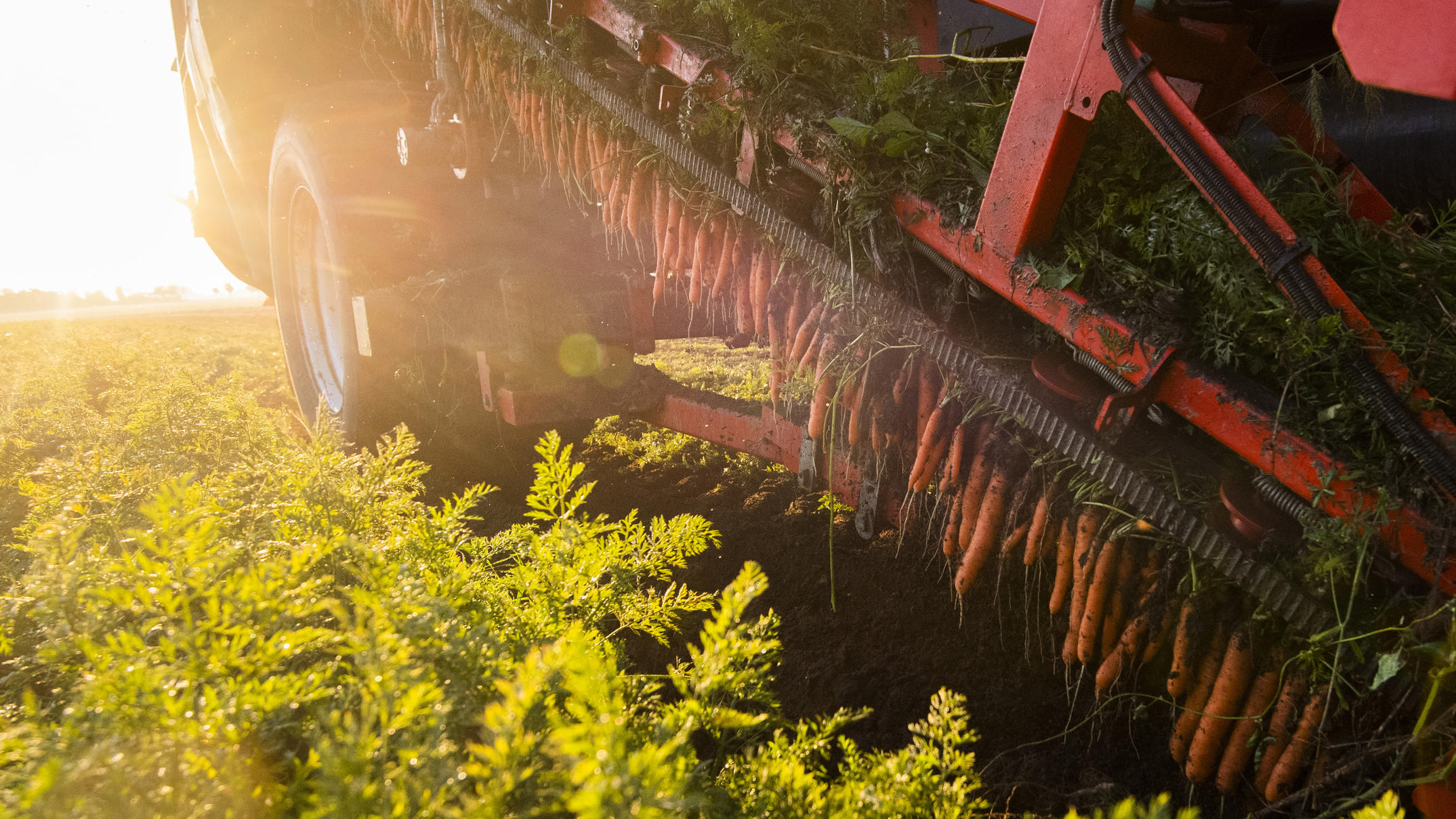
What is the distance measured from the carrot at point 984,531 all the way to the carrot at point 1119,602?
0.33 meters

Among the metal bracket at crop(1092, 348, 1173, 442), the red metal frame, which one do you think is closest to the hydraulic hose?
the red metal frame

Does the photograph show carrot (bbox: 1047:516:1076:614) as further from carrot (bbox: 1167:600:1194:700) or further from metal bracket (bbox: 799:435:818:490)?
metal bracket (bbox: 799:435:818:490)

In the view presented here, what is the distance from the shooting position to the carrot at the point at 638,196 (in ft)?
9.50

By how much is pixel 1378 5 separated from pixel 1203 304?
63cm

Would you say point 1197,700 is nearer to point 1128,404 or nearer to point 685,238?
point 1128,404

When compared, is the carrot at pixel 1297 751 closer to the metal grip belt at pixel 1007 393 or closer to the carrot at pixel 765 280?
the metal grip belt at pixel 1007 393

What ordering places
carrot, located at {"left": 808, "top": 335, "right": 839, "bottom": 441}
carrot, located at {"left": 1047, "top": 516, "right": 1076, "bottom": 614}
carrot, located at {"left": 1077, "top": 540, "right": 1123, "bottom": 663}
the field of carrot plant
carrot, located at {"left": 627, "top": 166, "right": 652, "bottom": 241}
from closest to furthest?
the field of carrot plant → carrot, located at {"left": 1077, "top": 540, "right": 1123, "bottom": 663} → carrot, located at {"left": 1047, "top": 516, "right": 1076, "bottom": 614} → carrot, located at {"left": 808, "top": 335, "right": 839, "bottom": 441} → carrot, located at {"left": 627, "top": 166, "right": 652, "bottom": 241}

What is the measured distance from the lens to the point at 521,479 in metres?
4.19

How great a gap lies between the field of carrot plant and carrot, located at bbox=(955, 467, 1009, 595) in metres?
0.50

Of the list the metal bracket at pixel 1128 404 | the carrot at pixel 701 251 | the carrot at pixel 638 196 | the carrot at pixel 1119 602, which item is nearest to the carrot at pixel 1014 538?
the carrot at pixel 1119 602

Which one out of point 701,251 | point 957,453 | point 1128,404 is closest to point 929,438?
point 957,453

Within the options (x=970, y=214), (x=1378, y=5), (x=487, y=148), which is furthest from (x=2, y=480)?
(x=1378, y=5)

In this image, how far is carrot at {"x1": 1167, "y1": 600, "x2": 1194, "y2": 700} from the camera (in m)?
1.67

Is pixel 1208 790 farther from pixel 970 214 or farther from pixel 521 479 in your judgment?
pixel 521 479
